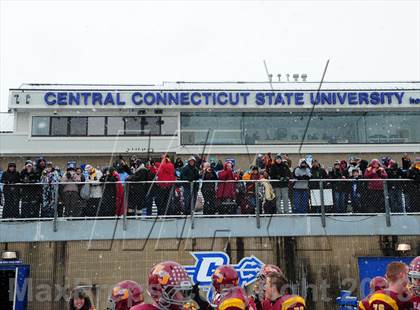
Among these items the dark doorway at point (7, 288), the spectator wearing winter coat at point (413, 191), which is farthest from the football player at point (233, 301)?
the spectator wearing winter coat at point (413, 191)

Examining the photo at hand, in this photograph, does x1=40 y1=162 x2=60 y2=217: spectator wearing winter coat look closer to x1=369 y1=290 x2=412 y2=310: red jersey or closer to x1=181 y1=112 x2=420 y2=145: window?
x1=369 y1=290 x2=412 y2=310: red jersey

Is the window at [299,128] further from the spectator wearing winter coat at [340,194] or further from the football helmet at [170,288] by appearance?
the football helmet at [170,288]

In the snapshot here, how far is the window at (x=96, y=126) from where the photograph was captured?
2173 cm

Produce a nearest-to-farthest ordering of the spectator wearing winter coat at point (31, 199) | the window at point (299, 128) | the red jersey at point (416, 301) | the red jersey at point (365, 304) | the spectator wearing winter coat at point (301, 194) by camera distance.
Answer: the red jersey at point (365, 304) → the red jersey at point (416, 301) → the spectator wearing winter coat at point (31, 199) → the spectator wearing winter coat at point (301, 194) → the window at point (299, 128)

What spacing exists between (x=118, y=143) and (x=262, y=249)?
1029 cm

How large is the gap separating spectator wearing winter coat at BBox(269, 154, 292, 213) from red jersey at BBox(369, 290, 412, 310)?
8.10 metres

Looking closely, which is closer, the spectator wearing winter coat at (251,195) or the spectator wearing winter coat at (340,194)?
the spectator wearing winter coat at (251,195)

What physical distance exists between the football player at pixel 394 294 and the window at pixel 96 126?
17721 mm

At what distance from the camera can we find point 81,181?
13164 mm

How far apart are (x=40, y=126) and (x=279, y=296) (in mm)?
18102

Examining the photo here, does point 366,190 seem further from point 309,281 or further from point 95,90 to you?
point 95,90

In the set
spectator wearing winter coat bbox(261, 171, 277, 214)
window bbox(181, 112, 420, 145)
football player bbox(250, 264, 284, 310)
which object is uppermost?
window bbox(181, 112, 420, 145)

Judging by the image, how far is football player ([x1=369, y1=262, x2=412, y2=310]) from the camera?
16.5 ft

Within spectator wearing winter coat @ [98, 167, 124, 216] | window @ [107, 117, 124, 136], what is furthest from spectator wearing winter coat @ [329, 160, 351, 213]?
window @ [107, 117, 124, 136]
